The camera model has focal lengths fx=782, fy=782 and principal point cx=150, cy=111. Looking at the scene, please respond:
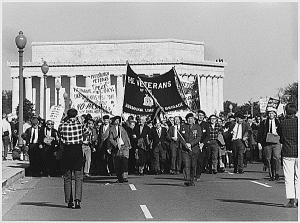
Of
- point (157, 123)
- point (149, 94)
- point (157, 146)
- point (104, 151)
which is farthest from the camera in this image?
point (157, 123)

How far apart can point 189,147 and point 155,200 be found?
141 inches

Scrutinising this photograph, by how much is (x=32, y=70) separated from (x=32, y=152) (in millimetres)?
98079

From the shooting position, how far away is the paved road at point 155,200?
12.0 meters

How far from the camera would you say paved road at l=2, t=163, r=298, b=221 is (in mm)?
11992

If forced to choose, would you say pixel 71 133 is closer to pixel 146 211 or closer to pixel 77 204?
Result: pixel 77 204

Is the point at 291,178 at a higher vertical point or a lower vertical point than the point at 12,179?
higher

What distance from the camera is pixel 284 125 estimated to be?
13227mm

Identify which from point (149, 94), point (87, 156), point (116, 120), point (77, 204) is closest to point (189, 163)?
point (116, 120)

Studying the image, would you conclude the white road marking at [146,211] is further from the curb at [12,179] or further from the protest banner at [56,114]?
the protest banner at [56,114]

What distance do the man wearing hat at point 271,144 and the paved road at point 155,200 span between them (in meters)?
0.48

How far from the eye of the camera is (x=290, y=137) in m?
13.1

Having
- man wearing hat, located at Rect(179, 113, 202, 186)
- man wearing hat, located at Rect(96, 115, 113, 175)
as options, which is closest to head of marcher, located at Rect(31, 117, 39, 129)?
man wearing hat, located at Rect(96, 115, 113, 175)

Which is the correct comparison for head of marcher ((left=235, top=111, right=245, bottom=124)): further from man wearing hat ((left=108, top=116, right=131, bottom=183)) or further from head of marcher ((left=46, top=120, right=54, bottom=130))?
head of marcher ((left=46, top=120, right=54, bottom=130))

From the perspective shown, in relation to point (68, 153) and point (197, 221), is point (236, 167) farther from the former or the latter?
point (197, 221)
